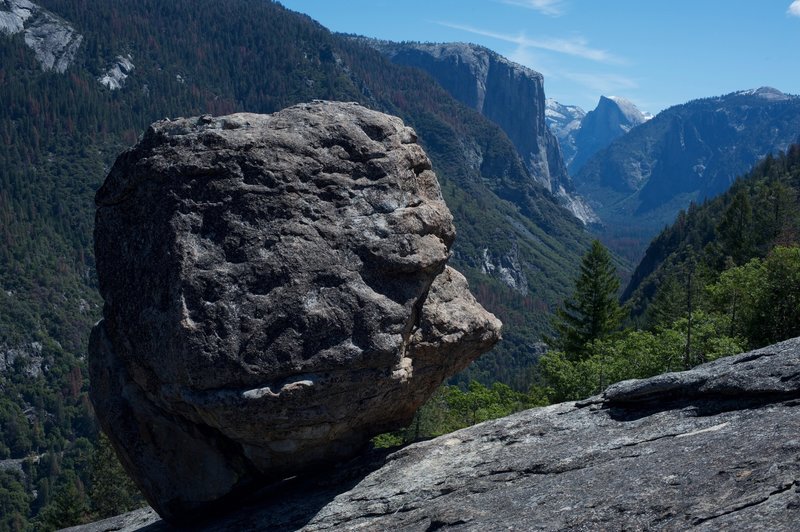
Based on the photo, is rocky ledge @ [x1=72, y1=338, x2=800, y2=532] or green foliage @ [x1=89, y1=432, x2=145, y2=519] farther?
green foliage @ [x1=89, y1=432, x2=145, y2=519]

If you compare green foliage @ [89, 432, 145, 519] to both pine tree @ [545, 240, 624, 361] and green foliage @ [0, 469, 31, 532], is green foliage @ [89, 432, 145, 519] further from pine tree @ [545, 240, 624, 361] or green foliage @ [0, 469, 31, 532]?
green foliage @ [0, 469, 31, 532]

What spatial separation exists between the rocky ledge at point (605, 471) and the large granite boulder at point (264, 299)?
1520 mm

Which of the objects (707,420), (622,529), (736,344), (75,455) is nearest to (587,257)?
(736,344)

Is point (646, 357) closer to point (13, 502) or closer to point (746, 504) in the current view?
point (746, 504)

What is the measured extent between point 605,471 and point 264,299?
805 cm

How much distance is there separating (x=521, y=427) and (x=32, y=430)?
216 meters

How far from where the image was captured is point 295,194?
1642cm

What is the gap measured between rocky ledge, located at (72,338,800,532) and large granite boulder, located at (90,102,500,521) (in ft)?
4.99

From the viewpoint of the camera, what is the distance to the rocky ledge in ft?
38.3

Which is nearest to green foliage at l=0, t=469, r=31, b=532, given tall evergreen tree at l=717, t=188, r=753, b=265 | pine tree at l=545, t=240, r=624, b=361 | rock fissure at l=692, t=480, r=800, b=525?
pine tree at l=545, t=240, r=624, b=361

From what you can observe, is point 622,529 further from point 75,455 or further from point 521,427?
point 75,455

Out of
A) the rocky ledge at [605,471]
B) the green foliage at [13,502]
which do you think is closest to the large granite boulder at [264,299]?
the rocky ledge at [605,471]

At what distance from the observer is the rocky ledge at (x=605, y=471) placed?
11.7m

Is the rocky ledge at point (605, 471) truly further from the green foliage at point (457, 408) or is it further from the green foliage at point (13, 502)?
the green foliage at point (13, 502)
